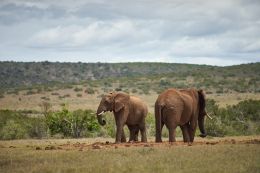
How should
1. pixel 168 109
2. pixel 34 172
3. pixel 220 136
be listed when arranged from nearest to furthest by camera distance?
pixel 34 172 < pixel 168 109 < pixel 220 136

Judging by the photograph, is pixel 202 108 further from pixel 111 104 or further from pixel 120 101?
pixel 111 104

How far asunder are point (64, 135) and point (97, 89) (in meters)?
48.1

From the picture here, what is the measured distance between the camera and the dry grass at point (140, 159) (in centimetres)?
1471

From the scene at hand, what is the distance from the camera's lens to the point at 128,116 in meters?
22.8

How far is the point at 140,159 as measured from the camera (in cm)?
1619

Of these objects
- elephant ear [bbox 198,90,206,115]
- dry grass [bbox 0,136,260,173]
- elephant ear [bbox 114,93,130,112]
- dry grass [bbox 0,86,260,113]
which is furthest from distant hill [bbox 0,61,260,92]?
dry grass [bbox 0,136,260,173]

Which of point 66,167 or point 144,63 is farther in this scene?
point 144,63

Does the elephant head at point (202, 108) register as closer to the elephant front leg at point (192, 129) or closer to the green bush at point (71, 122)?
the elephant front leg at point (192, 129)

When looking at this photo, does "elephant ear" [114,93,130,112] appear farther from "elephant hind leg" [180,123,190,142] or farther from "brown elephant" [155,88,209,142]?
"elephant hind leg" [180,123,190,142]

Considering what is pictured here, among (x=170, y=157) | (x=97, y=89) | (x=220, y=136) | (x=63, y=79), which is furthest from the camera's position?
(x=63, y=79)

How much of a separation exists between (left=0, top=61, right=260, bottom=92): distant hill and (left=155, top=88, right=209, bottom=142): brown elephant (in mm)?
47079

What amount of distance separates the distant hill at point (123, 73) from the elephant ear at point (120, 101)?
47653 millimetres

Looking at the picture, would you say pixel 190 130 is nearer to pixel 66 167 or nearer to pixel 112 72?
pixel 66 167

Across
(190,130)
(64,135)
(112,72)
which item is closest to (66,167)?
(190,130)
